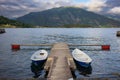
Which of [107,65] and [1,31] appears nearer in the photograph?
[107,65]

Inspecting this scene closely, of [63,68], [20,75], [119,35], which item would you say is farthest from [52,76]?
[119,35]

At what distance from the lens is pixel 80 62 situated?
36438mm

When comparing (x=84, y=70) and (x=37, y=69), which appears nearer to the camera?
(x=84, y=70)

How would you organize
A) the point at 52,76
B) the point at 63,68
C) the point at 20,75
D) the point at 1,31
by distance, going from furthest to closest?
the point at 1,31 < the point at 20,75 < the point at 63,68 < the point at 52,76

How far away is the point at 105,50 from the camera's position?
6406 cm

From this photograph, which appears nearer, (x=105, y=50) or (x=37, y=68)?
(x=37, y=68)

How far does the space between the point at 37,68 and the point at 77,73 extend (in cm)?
743

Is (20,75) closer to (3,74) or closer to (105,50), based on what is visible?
(3,74)

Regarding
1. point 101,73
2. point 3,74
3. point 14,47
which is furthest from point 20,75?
point 14,47

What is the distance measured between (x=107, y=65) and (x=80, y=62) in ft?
26.2

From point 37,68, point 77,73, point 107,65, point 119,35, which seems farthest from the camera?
point 119,35

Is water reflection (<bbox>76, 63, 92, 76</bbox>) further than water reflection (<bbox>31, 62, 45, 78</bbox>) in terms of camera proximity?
Yes

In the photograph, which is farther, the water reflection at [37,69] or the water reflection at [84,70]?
the water reflection at [84,70]

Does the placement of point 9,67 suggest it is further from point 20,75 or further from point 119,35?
point 119,35
